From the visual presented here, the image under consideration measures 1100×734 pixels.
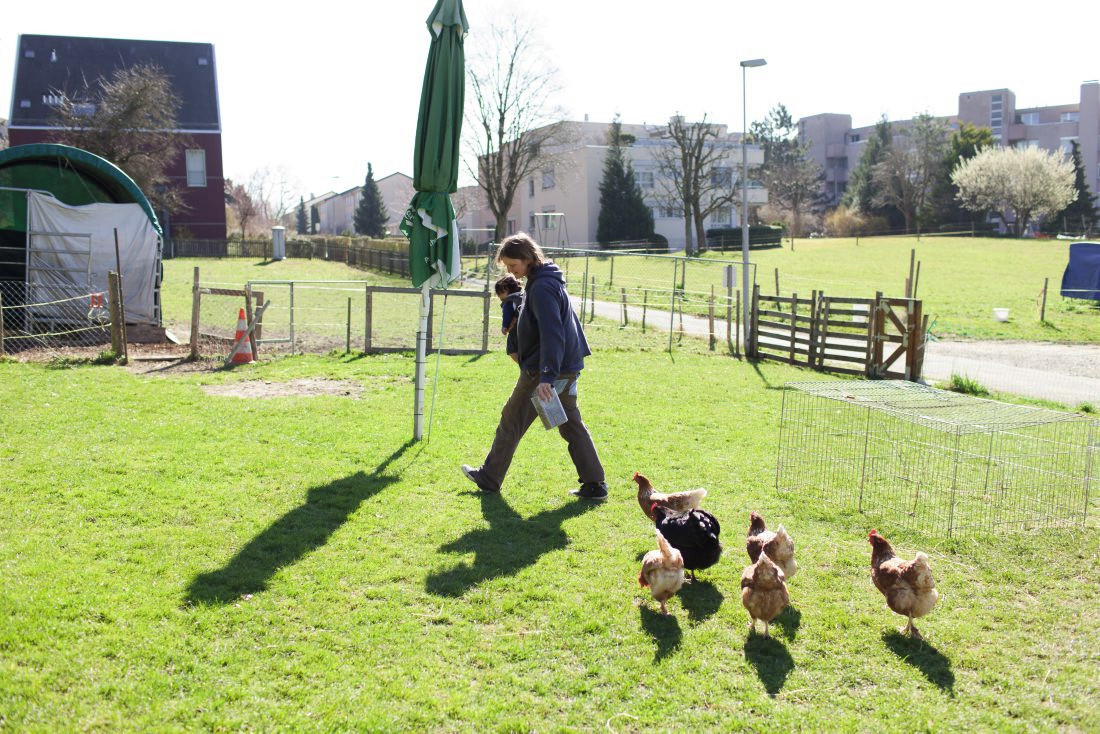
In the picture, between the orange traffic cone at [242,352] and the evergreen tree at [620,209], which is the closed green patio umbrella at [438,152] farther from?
the evergreen tree at [620,209]

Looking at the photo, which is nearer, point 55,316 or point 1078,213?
point 55,316

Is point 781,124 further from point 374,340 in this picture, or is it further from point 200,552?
point 200,552

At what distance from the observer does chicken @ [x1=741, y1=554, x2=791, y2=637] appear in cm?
411

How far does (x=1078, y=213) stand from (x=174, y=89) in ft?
227

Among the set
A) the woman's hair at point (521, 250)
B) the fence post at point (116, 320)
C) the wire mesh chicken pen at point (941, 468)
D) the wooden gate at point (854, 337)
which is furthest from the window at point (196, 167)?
the woman's hair at point (521, 250)

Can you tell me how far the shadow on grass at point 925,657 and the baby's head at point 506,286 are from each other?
4.01 metres

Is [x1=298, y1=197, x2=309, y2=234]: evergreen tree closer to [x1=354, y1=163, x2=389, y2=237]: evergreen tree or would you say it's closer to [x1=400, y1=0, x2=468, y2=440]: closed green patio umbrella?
[x1=354, y1=163, x2=389, y2=237]: evergreen tree

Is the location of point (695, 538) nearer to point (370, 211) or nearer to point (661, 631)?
point (661, 631)

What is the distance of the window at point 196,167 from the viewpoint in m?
50.2

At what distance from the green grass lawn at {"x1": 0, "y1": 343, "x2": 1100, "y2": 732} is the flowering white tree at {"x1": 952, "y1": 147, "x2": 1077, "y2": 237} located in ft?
212

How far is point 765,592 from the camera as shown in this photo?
13.5ft

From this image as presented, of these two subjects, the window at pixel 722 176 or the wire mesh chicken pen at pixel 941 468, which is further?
the window at pixel 722 176

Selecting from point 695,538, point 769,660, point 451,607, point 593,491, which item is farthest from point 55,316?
point 769,660

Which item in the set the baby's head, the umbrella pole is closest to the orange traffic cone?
the umbrella pole
